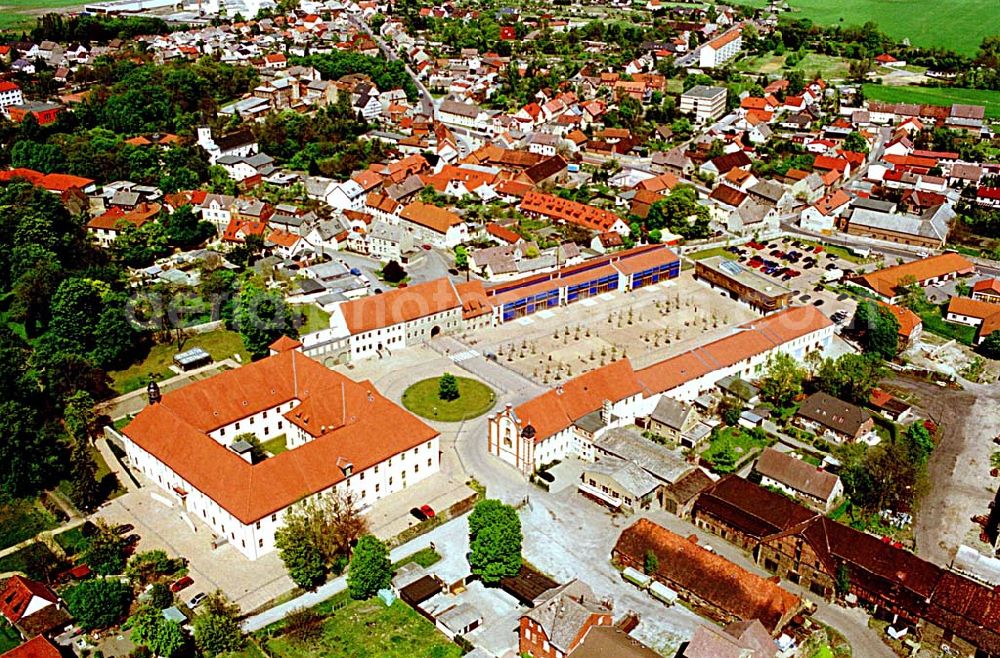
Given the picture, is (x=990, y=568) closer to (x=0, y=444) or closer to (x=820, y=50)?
(x=0, y=444)

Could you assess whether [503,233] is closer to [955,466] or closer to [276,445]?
[276,445]

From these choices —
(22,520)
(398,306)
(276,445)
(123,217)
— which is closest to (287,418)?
(276,445)

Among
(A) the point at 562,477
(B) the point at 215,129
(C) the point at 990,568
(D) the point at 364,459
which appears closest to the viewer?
(C) the point at 990,568

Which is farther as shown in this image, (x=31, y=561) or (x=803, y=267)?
(x=803, y=267)

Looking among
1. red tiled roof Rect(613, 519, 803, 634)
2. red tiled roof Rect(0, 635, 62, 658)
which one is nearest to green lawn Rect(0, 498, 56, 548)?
red tiled roof Rect(0, 635, 62, 658)

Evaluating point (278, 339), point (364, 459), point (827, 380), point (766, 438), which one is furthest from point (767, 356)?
point (278, 339)
